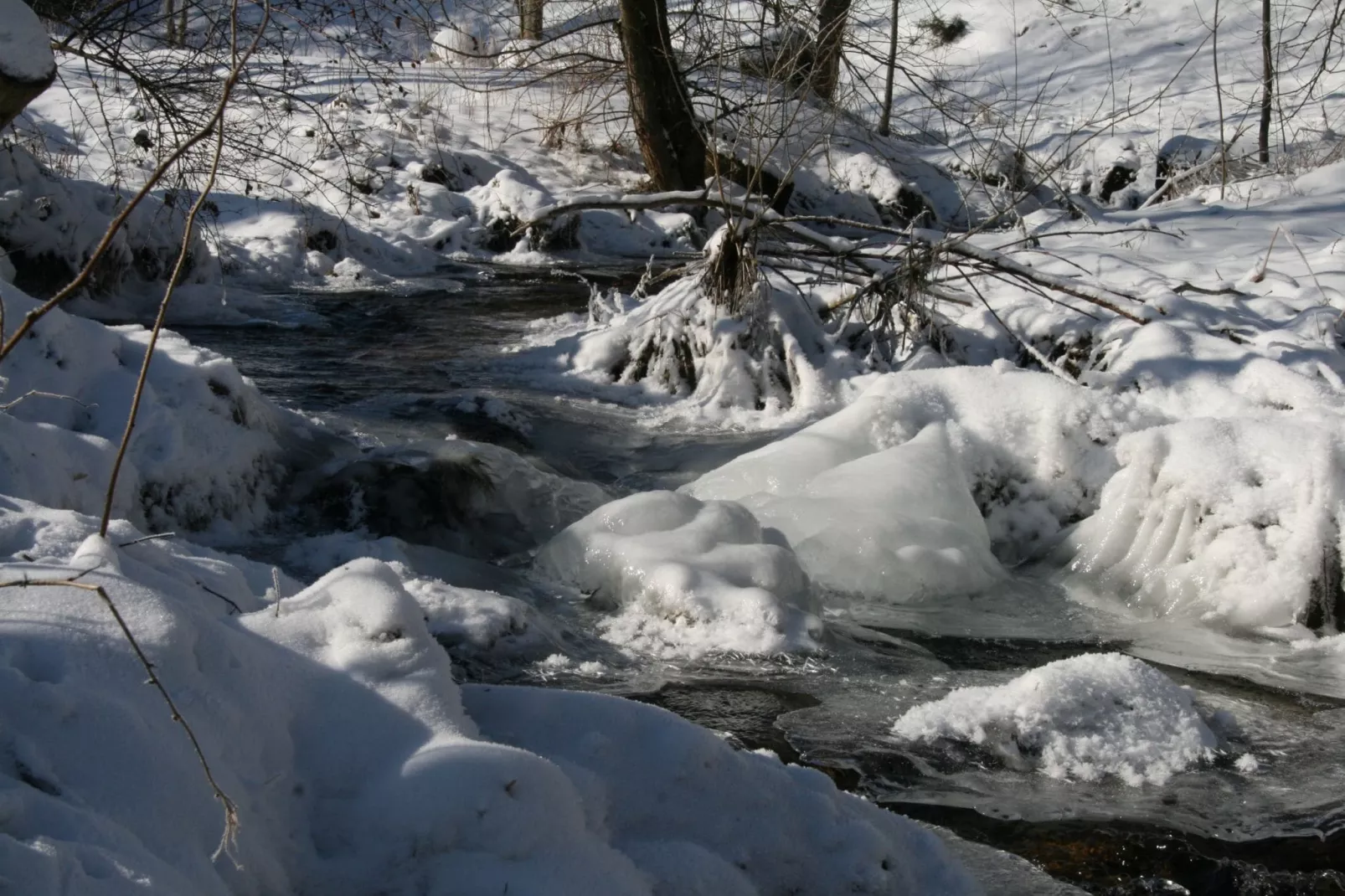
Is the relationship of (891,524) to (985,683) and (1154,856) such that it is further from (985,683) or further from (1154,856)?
(1154,856)

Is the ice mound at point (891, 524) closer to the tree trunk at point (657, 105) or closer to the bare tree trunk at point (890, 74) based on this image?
the bare tree trunk at point (890, 74)

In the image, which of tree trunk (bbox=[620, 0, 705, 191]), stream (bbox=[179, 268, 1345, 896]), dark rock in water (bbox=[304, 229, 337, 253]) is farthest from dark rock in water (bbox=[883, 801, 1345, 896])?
dark rock in water (bbox=[304, 229, 337, 253])

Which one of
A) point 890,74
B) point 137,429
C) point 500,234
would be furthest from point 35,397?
point 500,234

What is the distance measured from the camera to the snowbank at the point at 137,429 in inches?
158

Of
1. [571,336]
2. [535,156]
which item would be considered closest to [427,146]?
[535,156]

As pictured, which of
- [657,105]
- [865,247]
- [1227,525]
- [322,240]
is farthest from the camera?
[322,240]

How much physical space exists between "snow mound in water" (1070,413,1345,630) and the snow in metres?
4.22

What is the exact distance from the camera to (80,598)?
5.77ft

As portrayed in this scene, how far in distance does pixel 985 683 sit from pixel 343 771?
2.53 metres

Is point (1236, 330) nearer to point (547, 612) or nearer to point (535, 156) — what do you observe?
point (547, 612)

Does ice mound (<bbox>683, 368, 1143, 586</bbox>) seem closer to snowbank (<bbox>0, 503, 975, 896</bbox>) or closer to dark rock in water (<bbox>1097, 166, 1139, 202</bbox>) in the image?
snowbank (<bbox>0, 503, 975, 896</bbox>)

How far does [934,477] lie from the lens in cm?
523

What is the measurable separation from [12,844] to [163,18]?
184 inches

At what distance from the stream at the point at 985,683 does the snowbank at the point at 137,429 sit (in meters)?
0.35
